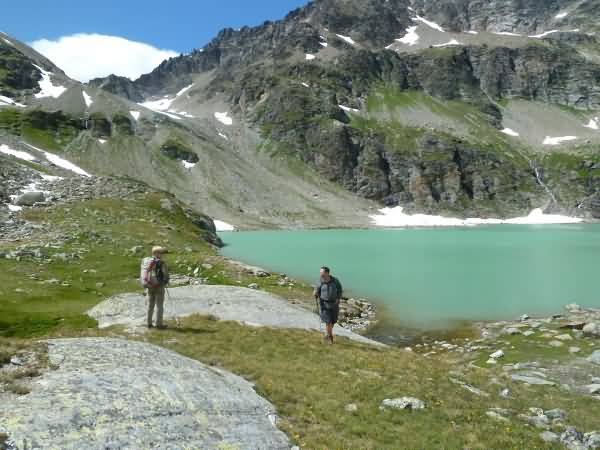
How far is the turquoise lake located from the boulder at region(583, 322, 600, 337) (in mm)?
8371

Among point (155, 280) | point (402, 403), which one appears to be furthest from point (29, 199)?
point (402, 403)

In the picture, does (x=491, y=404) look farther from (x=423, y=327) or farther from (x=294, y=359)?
(x=423, y=327)

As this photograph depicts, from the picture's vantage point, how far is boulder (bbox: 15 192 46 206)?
5745cm

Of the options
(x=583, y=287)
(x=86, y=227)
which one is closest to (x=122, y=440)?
(x=86, y=227)

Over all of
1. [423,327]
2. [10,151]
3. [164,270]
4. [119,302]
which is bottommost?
[423,327]

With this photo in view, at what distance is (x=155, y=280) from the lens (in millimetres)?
18984

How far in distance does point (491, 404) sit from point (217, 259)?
111ft

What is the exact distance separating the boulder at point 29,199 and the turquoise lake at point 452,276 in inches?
1148

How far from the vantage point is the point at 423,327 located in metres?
32.9

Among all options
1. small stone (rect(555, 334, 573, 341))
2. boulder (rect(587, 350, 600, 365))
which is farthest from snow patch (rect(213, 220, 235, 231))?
boulder (rect(587, 350, 600, 365))

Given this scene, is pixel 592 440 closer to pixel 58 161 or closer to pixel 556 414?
pixel 556 414

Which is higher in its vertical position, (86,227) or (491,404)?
(86,227)

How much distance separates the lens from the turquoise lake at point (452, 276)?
3884 cm

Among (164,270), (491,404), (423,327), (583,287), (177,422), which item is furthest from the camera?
(583,287)
